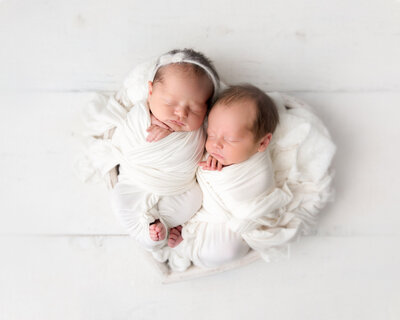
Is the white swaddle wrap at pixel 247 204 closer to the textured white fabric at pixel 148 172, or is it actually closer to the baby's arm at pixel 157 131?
the textured white fabric at pixel 148 172

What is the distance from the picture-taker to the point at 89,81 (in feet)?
4.81

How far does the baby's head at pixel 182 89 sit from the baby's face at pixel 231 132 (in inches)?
2.2

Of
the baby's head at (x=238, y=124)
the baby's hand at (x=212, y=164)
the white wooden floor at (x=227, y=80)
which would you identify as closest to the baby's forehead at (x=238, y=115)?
the baby's head at (x=238, y=124)

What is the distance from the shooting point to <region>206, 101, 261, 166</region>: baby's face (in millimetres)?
1124

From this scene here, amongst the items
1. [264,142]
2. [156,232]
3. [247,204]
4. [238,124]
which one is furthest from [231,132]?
[156,232]

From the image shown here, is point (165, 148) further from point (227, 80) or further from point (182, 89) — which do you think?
point (227, 80)

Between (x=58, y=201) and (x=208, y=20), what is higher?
(x=208, y=20)

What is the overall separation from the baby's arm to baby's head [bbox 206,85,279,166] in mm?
137

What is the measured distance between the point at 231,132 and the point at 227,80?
410 mm

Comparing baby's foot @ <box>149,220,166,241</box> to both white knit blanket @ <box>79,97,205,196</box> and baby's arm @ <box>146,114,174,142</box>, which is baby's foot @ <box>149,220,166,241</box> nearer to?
white knit blanket @ <box>79,97,205,196</box>

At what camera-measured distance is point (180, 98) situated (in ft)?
3.68

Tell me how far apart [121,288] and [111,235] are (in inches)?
8.2

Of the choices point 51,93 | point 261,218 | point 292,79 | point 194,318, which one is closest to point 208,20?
point 292,79

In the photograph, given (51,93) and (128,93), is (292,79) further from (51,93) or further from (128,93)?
(51,93)
